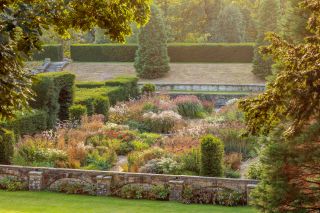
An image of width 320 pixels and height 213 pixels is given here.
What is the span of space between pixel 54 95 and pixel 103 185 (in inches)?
372

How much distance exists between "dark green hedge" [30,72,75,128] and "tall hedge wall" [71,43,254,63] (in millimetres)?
22234

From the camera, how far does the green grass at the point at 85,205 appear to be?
42.8 feet

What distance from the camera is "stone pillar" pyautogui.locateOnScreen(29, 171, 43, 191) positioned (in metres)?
15.1

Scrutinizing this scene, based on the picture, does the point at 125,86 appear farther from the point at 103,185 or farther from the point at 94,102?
the point at 103,185

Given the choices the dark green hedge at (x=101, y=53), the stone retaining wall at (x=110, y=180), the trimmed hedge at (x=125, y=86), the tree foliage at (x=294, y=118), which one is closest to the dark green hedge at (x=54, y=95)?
the trimmed hedge at (x=125, y=86)

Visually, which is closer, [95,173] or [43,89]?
[95,173]

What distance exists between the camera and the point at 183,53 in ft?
155

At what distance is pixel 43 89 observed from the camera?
2294 cm

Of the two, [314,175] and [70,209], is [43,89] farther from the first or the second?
[314,175]

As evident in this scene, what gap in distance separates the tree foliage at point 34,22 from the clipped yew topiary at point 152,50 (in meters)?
32.5

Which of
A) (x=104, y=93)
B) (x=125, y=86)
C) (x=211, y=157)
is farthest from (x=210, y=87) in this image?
(x=211, y=157)

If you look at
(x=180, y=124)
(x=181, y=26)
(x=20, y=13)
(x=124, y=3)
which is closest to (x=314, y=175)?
(x=124, y=3)

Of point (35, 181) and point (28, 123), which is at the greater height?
point (28, 123)

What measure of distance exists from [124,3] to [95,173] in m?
6.91
